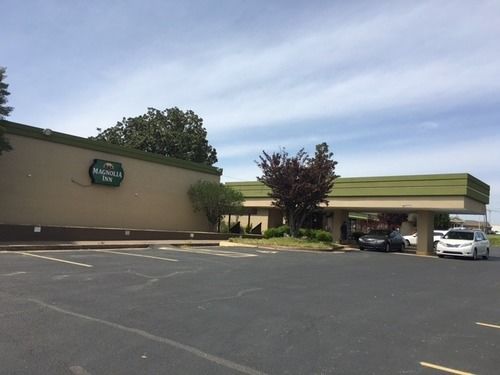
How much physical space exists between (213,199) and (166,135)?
60.5 ft

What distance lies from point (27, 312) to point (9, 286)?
2566 millimetres

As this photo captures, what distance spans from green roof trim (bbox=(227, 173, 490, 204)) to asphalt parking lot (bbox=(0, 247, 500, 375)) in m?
16.7

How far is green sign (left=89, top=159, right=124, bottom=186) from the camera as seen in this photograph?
87.8 feet

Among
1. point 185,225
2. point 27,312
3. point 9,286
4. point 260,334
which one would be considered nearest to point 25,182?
point 185,225

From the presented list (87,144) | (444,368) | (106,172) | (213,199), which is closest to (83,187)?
(106,172)

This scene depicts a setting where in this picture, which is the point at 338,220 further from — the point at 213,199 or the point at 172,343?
the point at 172,343

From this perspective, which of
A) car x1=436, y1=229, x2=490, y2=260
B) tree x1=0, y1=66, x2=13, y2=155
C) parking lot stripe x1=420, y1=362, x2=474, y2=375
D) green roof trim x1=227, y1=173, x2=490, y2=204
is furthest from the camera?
green roof trim x1=227, y1=173, x2=490, y2=204

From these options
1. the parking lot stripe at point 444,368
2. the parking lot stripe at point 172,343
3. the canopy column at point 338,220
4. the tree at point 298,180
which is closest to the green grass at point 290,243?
the tree at point 298,180

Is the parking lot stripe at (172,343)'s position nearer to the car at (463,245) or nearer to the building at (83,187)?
the building at (83,187)

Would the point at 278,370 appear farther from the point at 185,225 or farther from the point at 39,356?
the point at 185,225

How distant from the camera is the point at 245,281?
12211 millimetres

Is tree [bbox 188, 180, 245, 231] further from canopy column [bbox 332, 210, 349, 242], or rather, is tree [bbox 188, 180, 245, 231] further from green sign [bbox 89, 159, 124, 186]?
canopy column [bbox 332, 210, 349, 242]

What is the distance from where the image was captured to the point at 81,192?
86.4 ft

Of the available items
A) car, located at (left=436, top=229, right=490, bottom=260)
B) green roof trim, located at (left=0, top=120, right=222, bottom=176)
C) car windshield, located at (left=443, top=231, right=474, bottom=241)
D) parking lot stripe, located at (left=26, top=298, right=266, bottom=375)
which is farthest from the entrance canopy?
parking lot stripe, located at (left=26, top=298, right=266, bottom=375)
